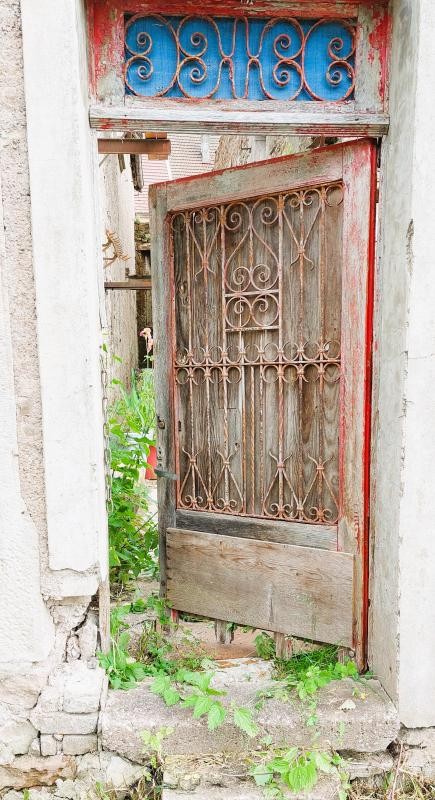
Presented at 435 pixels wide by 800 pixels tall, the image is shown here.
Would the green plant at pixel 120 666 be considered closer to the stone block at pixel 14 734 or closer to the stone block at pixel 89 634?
the stone block at pixel 89 634

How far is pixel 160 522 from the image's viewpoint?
2.83 metres

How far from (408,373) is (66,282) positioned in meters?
1.31

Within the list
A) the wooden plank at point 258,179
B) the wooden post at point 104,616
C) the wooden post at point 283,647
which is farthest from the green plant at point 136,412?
the wooden post at point 283,647

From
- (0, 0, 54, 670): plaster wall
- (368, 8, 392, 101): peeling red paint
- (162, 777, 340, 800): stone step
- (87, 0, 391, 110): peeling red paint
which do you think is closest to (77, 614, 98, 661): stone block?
(0, 0, 54, 670): plaster wall

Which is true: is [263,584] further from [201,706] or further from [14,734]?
[14,734]

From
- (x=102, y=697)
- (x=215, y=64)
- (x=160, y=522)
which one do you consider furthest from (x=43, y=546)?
(x=215, y=64)

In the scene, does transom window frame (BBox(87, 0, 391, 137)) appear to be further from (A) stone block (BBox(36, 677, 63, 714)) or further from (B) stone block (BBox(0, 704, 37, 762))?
(B) stone block (BBox(0, 704, 37, 762))

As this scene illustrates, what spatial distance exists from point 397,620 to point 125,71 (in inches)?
93.9

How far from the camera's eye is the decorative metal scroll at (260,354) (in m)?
2.32

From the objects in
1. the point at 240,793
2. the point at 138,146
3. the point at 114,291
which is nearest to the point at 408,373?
the point at 240,793

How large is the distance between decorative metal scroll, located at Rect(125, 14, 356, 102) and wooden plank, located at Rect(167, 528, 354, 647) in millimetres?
1968

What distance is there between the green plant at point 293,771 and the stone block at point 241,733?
59mm

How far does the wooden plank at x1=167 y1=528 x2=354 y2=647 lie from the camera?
235 centimetres

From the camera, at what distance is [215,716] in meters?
1.94
